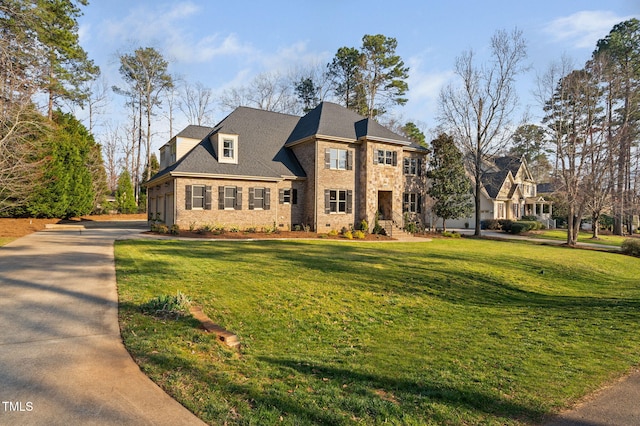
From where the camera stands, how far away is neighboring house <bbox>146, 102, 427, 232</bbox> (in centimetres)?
1938

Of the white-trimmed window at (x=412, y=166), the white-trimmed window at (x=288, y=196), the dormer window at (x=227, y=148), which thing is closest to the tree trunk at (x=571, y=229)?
the white-trimmed window at (x=412, y=166)

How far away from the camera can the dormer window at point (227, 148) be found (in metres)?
20.3

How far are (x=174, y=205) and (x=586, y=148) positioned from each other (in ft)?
84.6

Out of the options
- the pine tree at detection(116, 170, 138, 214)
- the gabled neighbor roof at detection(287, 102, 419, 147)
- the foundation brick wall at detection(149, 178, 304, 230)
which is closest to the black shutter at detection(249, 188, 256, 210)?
the foundation brick wall at detection(149, 178, 304, 230)

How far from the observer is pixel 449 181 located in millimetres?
25594

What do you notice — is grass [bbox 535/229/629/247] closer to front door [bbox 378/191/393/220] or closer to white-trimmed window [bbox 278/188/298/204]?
front door [bbox 378/191/393/220]

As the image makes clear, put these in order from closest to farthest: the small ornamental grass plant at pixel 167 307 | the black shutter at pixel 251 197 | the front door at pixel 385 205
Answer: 1. the small ornamental grass plant at pixel 167 307
2. the black shutter at pixel 251 197
3. the front door at pixel 385 205

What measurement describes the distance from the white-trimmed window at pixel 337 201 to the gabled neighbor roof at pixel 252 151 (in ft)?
7.54

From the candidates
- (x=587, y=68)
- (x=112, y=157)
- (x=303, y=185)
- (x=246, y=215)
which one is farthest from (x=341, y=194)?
(x=112, y=157)

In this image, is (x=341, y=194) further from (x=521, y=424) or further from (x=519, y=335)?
(x=521, y=424)

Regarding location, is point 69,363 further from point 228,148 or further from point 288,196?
point 288,196

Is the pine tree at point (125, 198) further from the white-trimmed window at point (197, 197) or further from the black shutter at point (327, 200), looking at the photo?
the black shutter at point (327, 200)

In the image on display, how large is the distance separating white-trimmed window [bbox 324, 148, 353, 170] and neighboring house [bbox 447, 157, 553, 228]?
18.7 meters

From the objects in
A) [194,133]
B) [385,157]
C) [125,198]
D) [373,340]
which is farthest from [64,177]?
[373,340]
